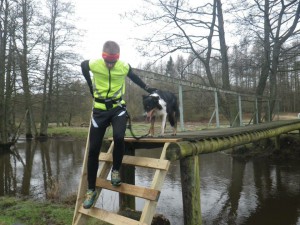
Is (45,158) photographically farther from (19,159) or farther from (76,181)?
(76,181)

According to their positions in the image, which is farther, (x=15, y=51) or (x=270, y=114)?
(x=15, y=51)

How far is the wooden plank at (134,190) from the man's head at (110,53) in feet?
5.26

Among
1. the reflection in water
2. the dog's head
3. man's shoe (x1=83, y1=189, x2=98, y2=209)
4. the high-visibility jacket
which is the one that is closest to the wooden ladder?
man's shoe (x1=83, y1=189, x2=98, y2=209)

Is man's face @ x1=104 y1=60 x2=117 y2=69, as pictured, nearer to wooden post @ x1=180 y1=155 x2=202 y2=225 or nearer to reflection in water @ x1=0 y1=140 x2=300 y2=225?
wooden post @ x1=180 y1=155 x2=202 y2=225

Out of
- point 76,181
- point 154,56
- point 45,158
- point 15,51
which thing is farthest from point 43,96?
point 76,181

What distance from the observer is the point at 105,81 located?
13.8 ft

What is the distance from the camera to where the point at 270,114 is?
1677cm

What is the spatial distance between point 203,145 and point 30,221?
3.48 meters

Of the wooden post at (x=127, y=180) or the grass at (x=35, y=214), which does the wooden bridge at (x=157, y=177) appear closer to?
the wooden post at (x=127, y=180)

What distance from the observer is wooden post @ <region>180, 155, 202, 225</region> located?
4.86 m

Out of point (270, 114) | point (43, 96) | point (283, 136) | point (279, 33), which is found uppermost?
point (279, 33)

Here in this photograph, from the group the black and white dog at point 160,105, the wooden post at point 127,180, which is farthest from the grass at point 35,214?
the black and white dog at point 160,105

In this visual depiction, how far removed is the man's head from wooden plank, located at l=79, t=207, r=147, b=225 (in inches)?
75.3

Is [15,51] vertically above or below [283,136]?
above
